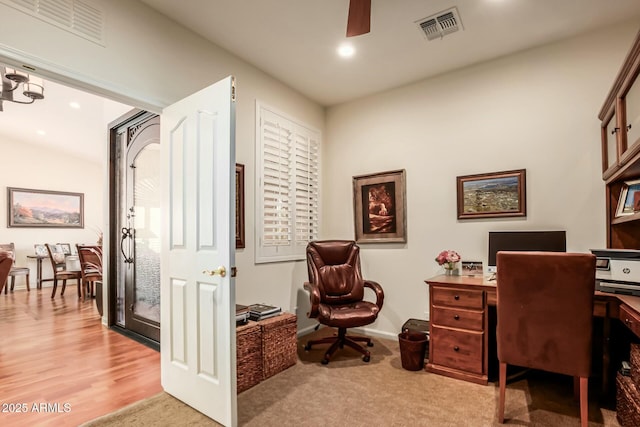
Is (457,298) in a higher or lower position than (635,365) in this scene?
higher

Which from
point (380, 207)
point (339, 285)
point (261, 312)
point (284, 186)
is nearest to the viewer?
point (261, 312)

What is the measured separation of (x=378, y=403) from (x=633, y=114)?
8.06 feet

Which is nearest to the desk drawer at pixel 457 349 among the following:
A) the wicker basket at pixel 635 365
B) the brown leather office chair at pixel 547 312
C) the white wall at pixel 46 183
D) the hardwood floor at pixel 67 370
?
the brown leather office chair at pixel 547 312

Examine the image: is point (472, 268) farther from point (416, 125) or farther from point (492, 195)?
point (416, 125)

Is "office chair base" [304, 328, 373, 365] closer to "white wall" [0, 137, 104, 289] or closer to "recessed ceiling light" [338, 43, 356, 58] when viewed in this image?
"recessed ceiling light" [338, 43, 356, 58]

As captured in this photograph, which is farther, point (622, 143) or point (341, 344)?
point (341, 344)

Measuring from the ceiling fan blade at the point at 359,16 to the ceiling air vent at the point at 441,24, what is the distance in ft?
3.19

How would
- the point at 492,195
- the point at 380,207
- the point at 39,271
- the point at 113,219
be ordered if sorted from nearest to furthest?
the point at 492,195
the point at 380,207
the point at 113,219
the point at 39,271

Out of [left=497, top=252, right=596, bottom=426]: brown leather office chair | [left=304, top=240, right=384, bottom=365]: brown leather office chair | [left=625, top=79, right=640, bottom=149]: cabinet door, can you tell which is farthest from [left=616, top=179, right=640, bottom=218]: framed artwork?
[left=304, top=240, right=384, bottom=365]: brown leather office chair

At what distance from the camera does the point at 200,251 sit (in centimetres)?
211

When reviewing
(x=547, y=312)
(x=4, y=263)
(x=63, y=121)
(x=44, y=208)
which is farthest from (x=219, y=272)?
(x=44, y=208)

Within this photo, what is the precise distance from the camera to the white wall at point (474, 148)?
8.87ft

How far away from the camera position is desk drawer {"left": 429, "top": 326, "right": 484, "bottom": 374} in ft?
8.42

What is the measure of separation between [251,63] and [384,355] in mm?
3158
